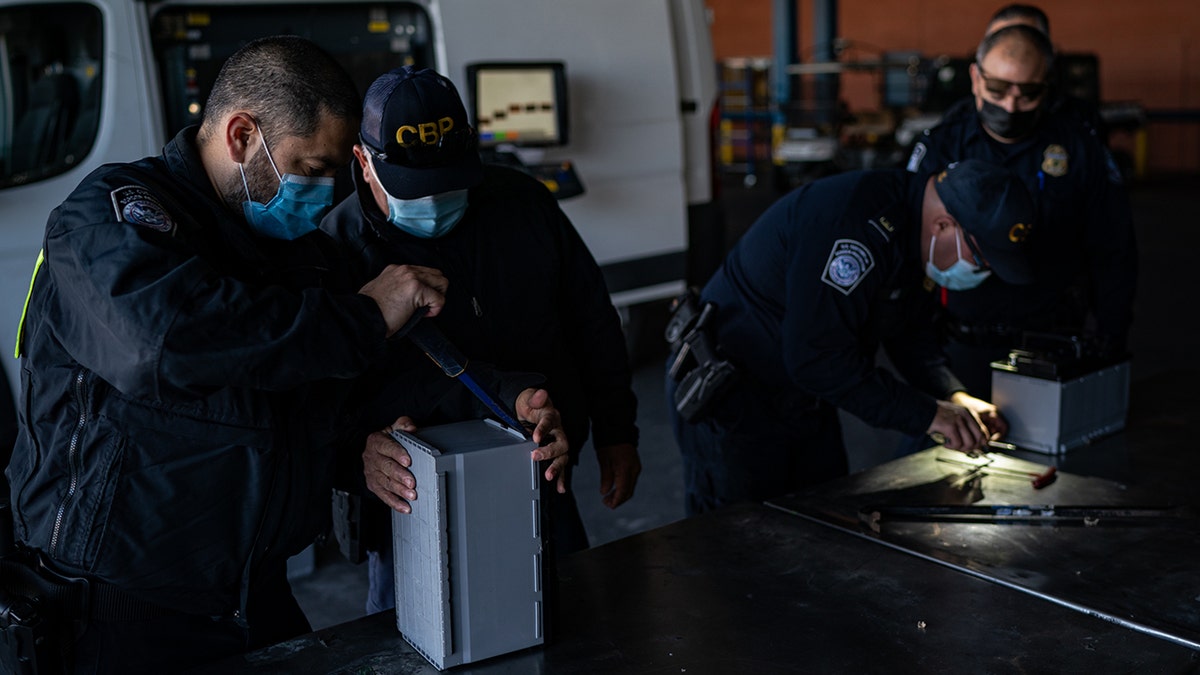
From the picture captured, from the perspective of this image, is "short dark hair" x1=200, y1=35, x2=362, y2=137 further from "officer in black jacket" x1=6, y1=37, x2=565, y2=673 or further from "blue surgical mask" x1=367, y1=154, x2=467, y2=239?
"blue surgical mask" x1=367, y1=154, x2=467, y2=239

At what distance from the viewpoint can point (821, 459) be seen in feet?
9.23

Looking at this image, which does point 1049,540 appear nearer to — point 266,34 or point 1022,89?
point 1022,89

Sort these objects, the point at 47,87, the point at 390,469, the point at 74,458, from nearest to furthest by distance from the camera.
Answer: the point at 74,458, the point at 390,469, the point at 47,87

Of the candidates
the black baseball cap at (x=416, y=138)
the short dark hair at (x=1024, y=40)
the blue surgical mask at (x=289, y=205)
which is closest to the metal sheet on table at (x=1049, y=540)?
the black baseball cap at (x=416, y=138)

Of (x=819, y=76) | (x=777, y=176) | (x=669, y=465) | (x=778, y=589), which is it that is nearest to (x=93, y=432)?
(x=778, y=589)

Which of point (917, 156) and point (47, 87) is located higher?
point (47, 87)

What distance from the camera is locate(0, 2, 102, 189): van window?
340 cm

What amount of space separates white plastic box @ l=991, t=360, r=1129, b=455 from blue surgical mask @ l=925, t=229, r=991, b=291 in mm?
243

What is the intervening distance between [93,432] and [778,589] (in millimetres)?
1058

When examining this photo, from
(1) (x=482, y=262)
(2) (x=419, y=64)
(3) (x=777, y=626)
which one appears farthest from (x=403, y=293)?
(2) (x=419, y=64)

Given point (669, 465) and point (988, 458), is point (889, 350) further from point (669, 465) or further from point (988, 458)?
point (669, 465)

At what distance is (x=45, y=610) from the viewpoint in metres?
1.60

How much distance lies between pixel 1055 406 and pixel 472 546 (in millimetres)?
1544

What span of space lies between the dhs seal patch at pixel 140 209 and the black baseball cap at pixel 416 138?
53 centimetres
